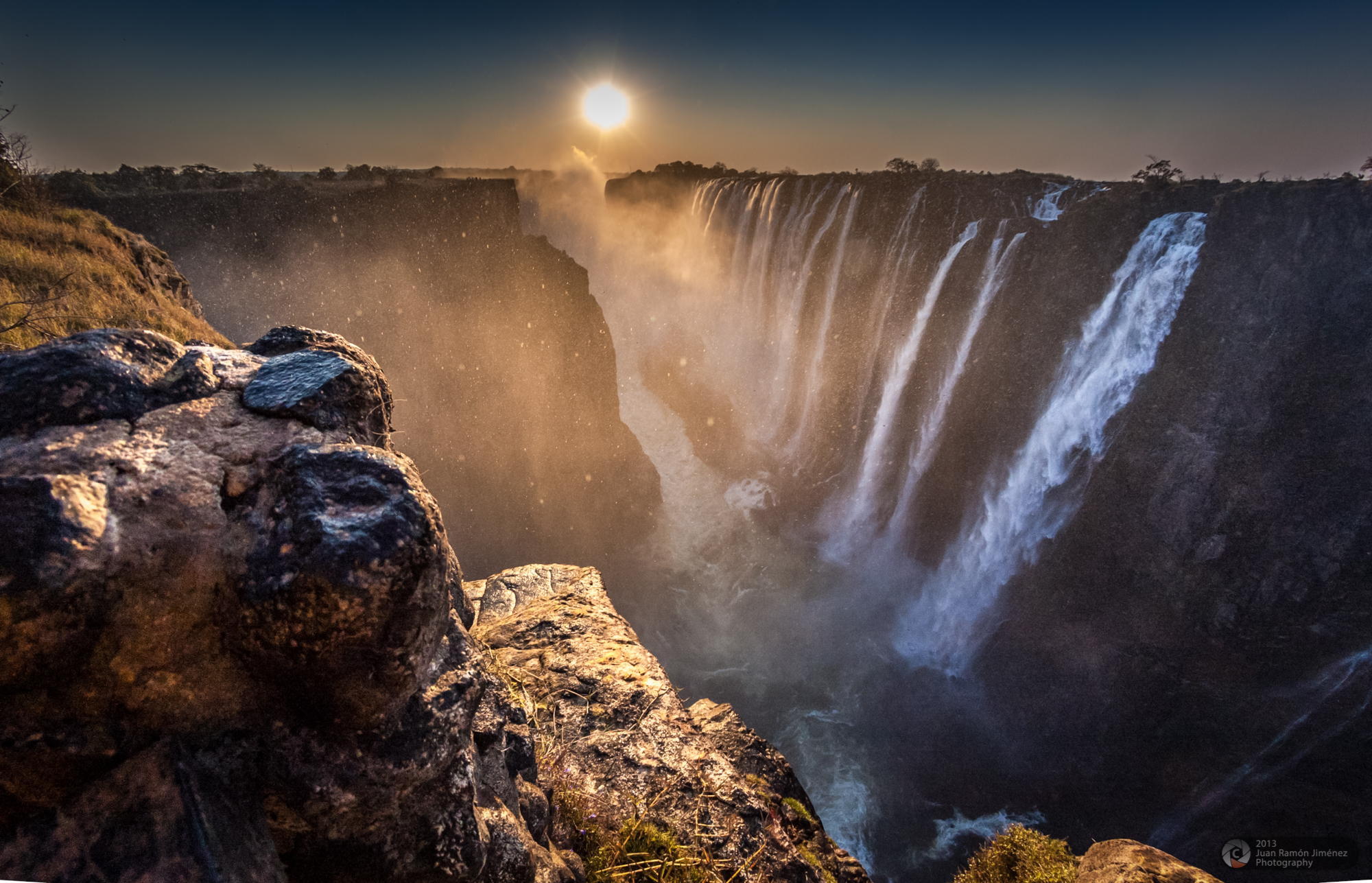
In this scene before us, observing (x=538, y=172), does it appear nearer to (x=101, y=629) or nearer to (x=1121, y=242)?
(x=1121, y=242)

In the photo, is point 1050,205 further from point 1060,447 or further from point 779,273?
point 779,273

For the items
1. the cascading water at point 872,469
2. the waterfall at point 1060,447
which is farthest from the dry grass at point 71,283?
the waterfall at point 1060,447

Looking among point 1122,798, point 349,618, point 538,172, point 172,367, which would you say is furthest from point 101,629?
point 538,172

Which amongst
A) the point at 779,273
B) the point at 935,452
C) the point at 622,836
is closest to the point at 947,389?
the point at 935,452

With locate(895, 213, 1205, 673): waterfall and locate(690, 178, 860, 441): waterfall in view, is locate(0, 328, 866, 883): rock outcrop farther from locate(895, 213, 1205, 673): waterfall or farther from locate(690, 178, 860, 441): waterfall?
locate(690, 178, 860, 441): waterfall

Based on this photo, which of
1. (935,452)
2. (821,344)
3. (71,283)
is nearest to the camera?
(71,283)
